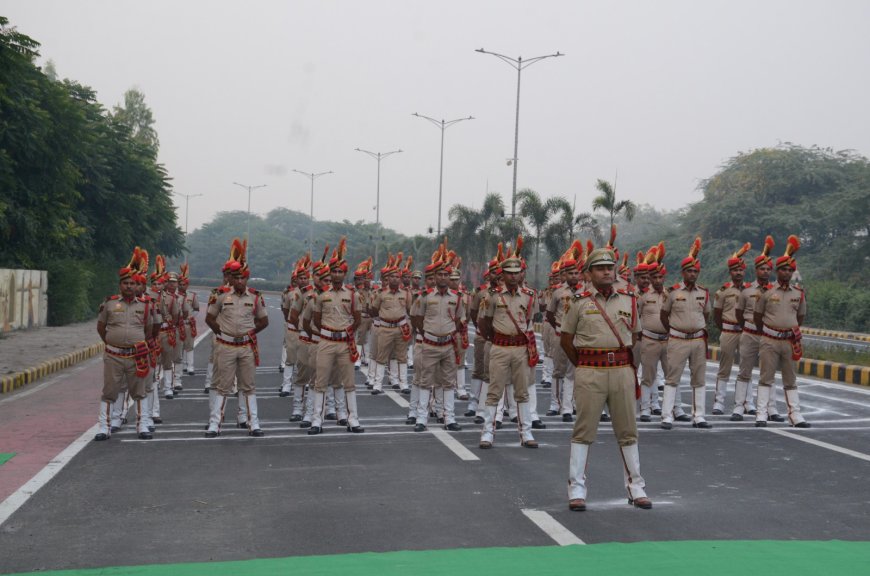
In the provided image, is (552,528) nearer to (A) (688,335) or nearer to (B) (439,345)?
(B) (439,345)

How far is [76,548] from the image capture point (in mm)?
6605

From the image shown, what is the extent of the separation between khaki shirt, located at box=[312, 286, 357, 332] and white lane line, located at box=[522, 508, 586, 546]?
4668mm

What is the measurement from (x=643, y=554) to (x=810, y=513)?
202 centimetres

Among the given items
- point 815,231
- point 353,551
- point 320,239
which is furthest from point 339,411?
point 320,239

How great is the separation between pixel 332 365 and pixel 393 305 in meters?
4.85

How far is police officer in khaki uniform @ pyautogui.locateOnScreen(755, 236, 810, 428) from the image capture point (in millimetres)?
12695

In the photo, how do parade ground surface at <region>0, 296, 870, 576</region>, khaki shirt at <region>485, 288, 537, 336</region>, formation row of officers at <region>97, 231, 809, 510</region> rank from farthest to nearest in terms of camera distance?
formation row of officers at <region>97, 231, 809, 510</region>
khaki shirt at <region>485, 288, 537, 336</region>
parade ground surface at <region>0, 296, 870, 576</region>

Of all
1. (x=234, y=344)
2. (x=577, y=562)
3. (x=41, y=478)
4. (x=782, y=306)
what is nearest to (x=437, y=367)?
(x=234, y=344)

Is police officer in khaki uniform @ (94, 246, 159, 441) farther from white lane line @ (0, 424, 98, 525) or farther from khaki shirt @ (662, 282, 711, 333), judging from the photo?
khaki shirt @ (662, 282, 711, 333)

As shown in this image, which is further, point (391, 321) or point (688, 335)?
point (391, 321)

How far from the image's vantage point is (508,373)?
36.3 feet

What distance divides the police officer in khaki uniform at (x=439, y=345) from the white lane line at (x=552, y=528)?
4.54m

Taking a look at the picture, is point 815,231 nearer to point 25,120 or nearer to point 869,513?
point 25,120

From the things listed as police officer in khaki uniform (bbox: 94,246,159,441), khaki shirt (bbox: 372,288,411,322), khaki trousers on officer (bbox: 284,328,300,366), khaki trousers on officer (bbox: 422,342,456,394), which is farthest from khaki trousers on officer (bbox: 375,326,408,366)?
police officer in khaki uniform (bbox: 94,246,159,441)
